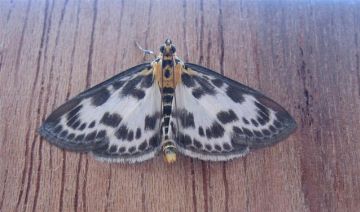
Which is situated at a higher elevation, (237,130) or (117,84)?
(117,84)

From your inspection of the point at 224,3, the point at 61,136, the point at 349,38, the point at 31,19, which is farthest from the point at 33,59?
the point at 349,38

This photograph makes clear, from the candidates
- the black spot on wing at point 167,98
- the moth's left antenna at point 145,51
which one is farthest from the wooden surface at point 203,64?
the black spot on wing at point 167,98

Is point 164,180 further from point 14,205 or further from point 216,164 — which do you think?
point 14,205

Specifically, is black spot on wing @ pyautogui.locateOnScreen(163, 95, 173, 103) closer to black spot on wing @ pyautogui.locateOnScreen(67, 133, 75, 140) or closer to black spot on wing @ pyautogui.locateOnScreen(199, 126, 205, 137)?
black spot on wing @ pyautogui.locateOnScreen(199, 126, 205, 137)

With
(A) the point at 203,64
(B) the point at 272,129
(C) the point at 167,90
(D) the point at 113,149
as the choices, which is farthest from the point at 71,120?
(B) the point at 272,129

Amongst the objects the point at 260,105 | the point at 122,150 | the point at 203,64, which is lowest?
the point at 122,150

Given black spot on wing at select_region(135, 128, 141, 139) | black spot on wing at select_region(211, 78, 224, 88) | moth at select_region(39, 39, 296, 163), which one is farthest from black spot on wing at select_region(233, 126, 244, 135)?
black spot on wing at select_region(135, 128, 141, 139)

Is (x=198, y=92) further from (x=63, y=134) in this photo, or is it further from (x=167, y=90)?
(x=63, y=134)

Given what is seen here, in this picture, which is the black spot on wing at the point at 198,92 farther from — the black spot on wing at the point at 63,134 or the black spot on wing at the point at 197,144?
the black spot on wing at the point at 63,134
